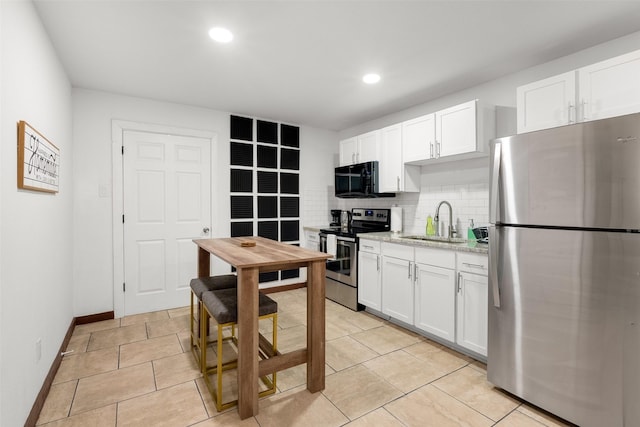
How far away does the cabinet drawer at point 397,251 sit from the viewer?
2.98 m

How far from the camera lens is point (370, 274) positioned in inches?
136

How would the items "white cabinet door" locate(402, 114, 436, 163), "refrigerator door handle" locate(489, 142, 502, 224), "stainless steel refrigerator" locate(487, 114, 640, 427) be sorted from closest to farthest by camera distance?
1. "stainless steel refrigerator" locate(487, 114, 640, 427)
2. "refrigerator door handle" locate(489, 142, 502, 224)
3. "white cabinet door" locate(402, 114, 436, 163)

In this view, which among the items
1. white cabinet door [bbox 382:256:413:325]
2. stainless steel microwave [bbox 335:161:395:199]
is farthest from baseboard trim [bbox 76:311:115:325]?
stainless steel microwave [bbox 335:161:395:199]

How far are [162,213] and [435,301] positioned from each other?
10.1 feet

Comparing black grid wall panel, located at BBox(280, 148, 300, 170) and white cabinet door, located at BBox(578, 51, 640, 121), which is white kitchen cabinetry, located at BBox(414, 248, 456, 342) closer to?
white cabinet door, located at BBox(578, 51, 640, 121)

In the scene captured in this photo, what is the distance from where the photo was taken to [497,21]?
2.03m

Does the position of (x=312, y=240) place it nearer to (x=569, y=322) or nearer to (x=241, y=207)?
(x=241, y=207)

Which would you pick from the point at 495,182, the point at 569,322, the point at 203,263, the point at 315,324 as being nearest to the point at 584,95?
the point at 495,182

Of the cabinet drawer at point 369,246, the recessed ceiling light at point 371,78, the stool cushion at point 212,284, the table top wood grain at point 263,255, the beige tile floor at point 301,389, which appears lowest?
the beige tile floor at point 301,389

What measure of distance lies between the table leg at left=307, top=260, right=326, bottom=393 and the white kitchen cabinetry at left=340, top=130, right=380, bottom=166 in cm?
218

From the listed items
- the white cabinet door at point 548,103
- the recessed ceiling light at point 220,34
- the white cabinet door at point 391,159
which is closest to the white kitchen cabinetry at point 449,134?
the white cabinet door at point 391,159

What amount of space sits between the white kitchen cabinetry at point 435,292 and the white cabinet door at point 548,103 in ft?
3.75

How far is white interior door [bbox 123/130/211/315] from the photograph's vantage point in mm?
3508

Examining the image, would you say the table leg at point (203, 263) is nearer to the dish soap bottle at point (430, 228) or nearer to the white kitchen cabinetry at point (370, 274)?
the white kitchen cabinetry at point (370, 274)
